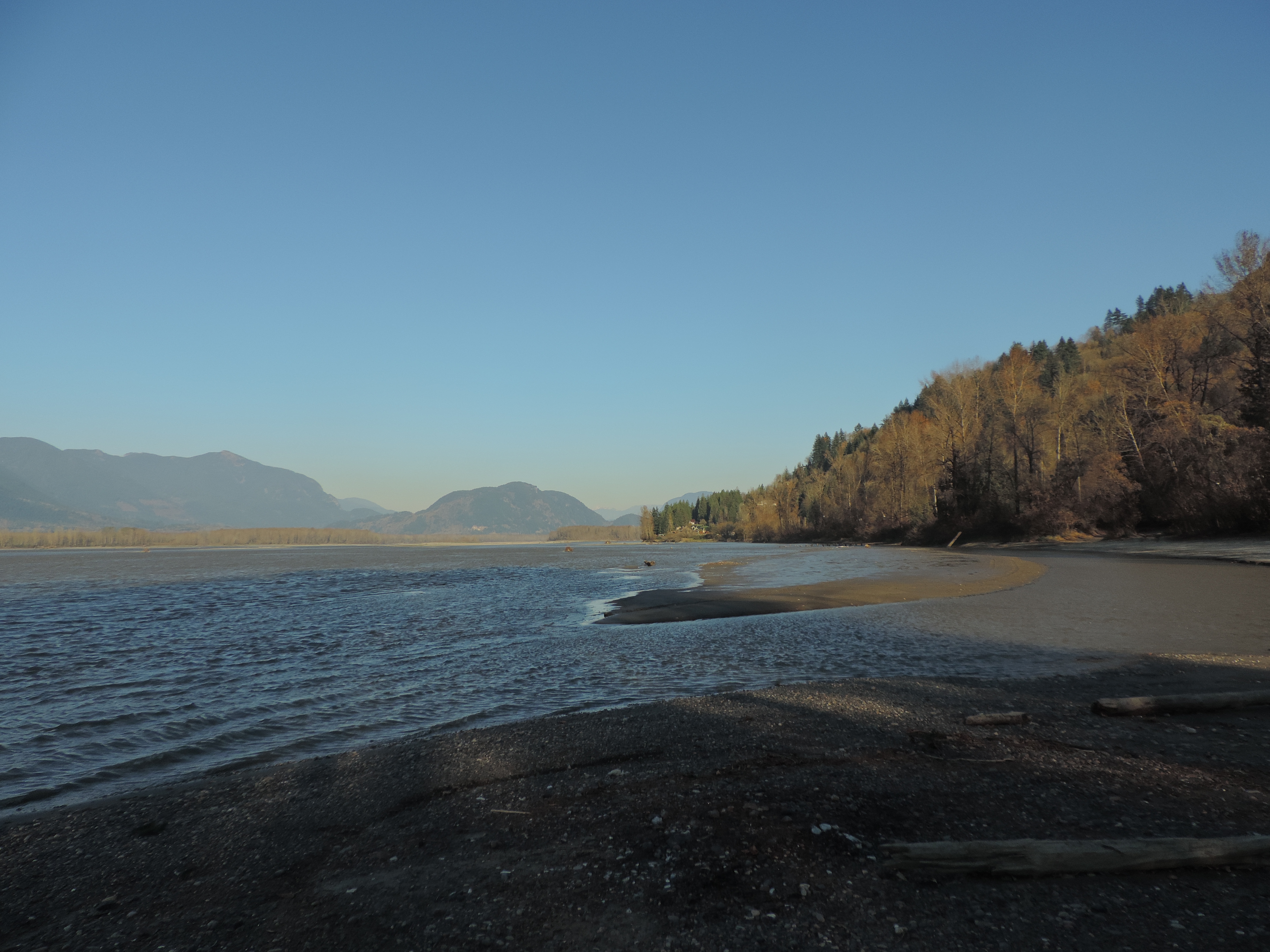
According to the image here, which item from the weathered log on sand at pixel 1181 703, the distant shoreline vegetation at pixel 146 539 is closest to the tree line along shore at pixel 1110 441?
the weathered log on sand at pixel 1181 703

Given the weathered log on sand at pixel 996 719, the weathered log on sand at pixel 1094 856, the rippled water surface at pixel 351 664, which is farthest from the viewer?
the rippled water surface at pixel 351 664

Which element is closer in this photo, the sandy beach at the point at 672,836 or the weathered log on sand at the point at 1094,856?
the sandy beach at the point at 672,836

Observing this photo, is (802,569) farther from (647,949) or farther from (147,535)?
(147,535)

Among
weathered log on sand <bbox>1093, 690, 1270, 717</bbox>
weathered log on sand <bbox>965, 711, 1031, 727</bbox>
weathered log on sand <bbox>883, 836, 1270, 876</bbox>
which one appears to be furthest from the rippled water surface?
weathered log on sand <bbox>883, 836, 1270, 876</bbox>

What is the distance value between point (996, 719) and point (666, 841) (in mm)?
4717

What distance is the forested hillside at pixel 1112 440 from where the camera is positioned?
3891 cm

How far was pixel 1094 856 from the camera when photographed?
371 cm

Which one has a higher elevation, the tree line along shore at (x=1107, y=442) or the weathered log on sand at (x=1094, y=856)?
the tree line along shore at (x=1107, y=442)

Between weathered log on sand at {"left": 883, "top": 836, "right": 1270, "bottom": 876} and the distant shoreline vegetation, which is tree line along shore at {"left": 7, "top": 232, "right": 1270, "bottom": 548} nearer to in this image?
weathered log on sand at {"left": 883, "top": 836, "right": 1270, "bottom": 876}

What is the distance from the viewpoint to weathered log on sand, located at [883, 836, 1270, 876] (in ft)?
12.1

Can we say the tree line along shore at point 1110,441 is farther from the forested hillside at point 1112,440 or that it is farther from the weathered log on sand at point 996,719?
the weathered log on sand at point 996,719

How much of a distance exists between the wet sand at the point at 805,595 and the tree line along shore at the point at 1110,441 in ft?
60.6

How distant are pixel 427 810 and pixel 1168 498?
5748 centimetres

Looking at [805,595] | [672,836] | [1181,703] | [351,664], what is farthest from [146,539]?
[1181,703]
